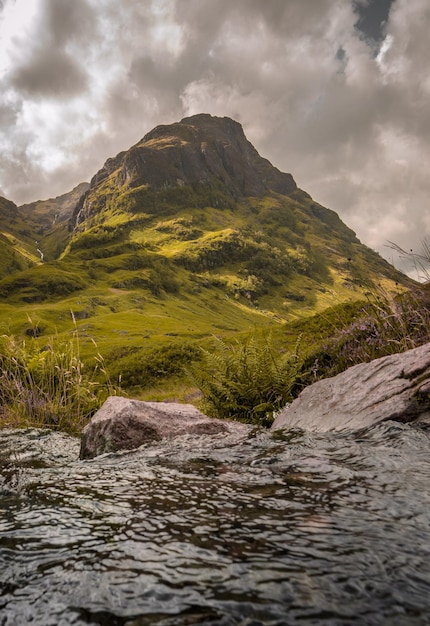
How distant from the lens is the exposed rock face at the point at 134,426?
655 centimetres

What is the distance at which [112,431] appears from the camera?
6.59m

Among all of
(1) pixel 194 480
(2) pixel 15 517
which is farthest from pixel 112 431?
(2) pixel 15 517

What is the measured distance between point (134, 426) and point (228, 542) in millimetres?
4421

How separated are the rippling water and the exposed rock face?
1.59 metres

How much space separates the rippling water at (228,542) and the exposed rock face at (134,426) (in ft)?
5.23

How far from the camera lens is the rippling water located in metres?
1.94

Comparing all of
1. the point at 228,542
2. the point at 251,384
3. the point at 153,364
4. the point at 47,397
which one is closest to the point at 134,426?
the point at 251,384

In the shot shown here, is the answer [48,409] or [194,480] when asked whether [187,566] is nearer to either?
[194,480]

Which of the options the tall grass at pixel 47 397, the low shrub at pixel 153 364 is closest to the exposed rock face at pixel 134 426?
the tall grass at pixel 47 397

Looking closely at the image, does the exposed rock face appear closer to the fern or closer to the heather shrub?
the fern

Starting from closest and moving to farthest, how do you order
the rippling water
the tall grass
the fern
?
A: the rippling water
the fern
the tall grass

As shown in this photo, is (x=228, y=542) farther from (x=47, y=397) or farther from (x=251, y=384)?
(x=47, y=397)

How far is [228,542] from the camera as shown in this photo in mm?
2635

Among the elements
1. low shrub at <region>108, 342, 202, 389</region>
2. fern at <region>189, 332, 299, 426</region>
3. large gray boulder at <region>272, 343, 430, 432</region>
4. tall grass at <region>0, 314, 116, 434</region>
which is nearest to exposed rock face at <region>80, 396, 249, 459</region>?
large gray boulder at <region>272, 343, 430, 432</region>
